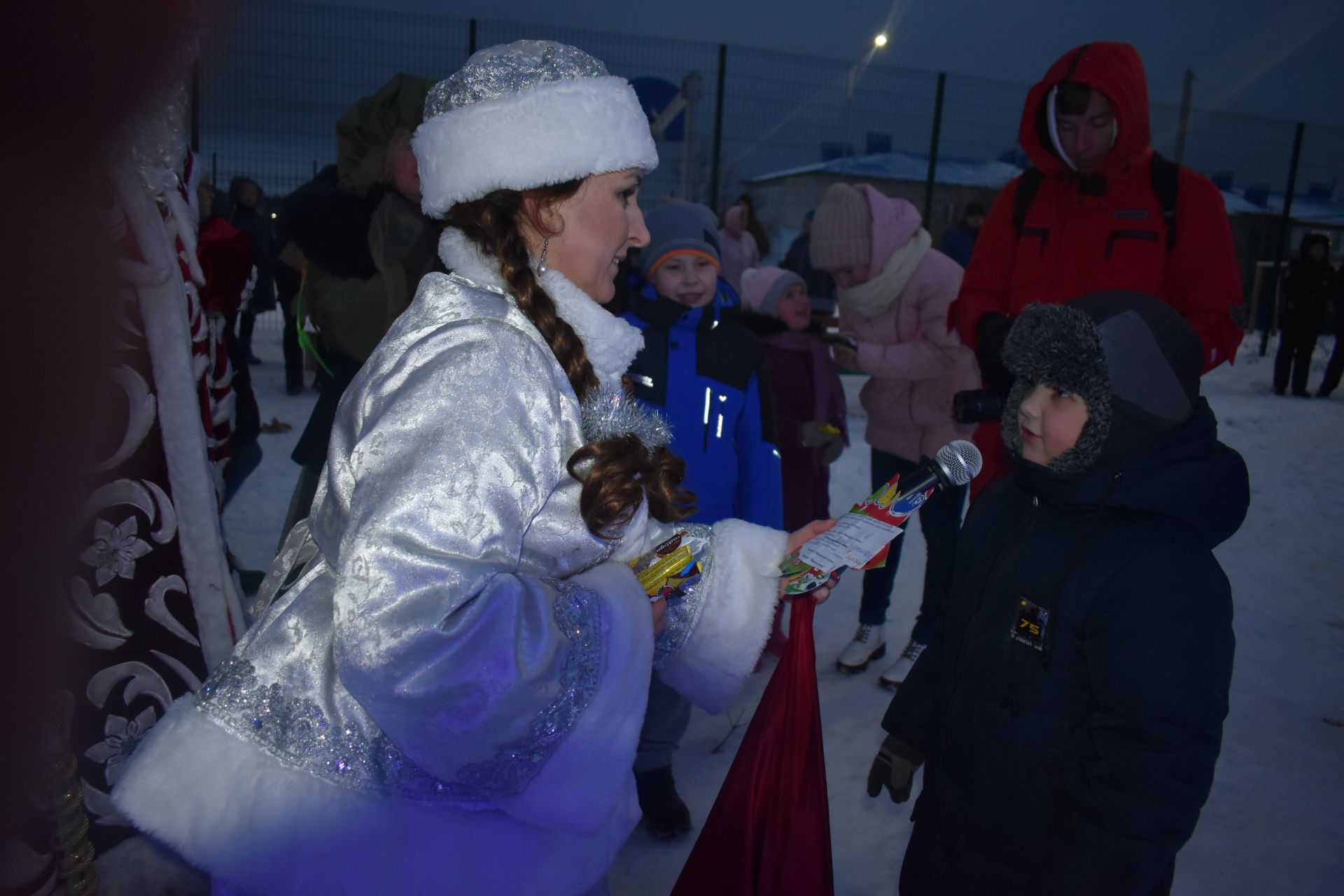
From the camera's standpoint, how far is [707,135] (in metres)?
8.58

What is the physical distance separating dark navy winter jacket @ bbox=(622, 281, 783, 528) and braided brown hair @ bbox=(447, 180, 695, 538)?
4.05ft

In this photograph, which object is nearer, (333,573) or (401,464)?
(401,464)

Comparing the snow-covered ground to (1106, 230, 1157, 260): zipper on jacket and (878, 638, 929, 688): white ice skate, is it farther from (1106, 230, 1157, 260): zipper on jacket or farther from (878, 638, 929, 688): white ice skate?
(1106, 230, 1157, 260): zipper on jacket

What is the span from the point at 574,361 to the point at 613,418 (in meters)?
0.11

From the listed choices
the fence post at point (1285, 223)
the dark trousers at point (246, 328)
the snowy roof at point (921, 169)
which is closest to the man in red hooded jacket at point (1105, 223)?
the snowy roof at point (921, 169)

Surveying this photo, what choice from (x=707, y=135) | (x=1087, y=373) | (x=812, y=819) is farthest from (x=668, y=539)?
(x=707, y=135)

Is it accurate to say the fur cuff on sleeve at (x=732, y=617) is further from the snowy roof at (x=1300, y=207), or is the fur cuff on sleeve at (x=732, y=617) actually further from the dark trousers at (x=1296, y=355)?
the snowy roof at (x=1300, y=207)

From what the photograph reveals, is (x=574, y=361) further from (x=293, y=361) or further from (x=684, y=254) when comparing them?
(x=293, y=361)

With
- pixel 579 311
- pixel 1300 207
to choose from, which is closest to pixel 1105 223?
pixel 579 311

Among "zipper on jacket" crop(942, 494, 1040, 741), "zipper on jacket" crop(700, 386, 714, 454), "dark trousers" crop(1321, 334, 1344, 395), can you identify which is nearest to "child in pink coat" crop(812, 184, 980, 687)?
"zipper on jacket" crop(700, 386, 714, 454)

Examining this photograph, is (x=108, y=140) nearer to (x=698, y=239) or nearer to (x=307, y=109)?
(x=698, y=239)

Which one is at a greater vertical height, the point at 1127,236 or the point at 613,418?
the point at 1127,236

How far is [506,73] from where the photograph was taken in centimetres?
148

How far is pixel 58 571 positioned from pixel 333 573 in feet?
3.07
